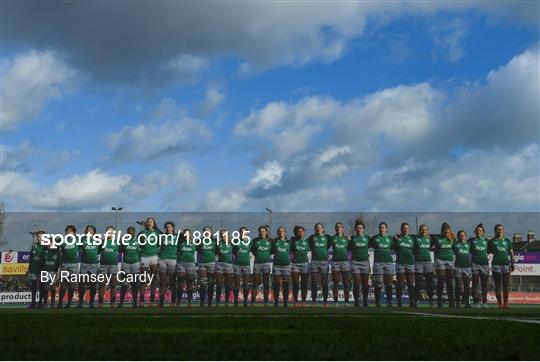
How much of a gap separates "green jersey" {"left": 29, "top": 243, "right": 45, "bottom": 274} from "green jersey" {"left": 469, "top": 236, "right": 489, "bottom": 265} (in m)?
11.6

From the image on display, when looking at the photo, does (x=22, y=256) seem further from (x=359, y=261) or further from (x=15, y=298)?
(x=359, y=261)

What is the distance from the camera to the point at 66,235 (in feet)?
54.3

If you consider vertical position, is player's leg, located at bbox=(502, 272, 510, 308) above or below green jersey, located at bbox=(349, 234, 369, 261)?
below

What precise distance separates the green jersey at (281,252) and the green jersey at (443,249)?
392cm

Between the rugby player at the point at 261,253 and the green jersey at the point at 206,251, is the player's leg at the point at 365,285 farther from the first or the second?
the green jersey at the point at 206,251

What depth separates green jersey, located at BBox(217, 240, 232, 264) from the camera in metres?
17.2

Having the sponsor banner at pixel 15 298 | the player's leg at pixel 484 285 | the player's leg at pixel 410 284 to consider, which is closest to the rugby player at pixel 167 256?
the player's leg at pixel 410 284

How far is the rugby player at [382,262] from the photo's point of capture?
A: 16.6 m

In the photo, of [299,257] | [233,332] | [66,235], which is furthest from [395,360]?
[66,235]

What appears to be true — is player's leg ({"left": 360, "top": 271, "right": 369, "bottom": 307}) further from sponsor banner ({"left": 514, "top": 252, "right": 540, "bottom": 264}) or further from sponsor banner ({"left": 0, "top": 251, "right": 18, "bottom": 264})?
sponsor banner ({"left": 0, "top": 251, "right": 18, "bottom": 264})

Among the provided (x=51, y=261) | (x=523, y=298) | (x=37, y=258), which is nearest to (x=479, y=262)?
(x=51, y=261)

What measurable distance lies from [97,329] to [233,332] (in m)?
1.48

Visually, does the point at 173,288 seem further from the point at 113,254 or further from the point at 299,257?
the point at 299,257

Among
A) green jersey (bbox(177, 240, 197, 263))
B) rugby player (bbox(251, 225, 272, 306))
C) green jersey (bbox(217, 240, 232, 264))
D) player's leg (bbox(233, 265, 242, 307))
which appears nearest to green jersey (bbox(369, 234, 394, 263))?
rugby player (bbox(251, 225, 272, 306))
